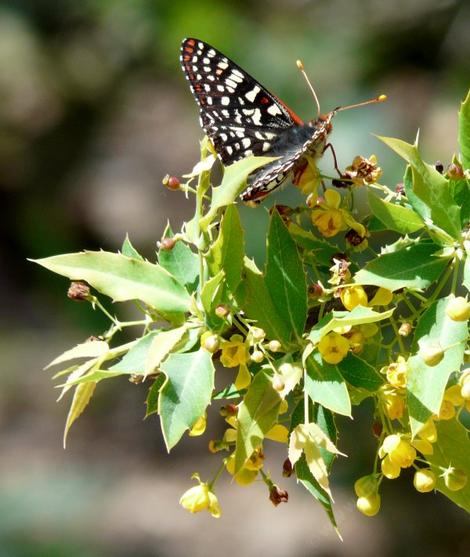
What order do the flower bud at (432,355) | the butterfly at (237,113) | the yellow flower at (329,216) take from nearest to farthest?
the flower bud at (432,355), the yellow flower at (329,216), the butterfly at (237,113)

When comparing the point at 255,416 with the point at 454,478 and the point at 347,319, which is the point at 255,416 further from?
the point at 454,478

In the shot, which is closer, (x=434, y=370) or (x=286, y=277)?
(x=434, y=370)

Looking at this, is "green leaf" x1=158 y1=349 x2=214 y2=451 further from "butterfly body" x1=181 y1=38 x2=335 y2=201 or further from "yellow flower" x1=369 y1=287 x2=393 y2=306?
"butterfly body" x1=181 y1=38 x2=335 y2=201

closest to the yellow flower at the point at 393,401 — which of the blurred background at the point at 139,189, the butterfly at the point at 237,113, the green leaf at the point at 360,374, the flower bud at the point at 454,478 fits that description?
the green leaf at the point at 360,374

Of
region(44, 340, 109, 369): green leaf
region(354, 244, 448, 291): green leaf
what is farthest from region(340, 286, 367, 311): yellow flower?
region(44, 340, 109, 369): green leaf

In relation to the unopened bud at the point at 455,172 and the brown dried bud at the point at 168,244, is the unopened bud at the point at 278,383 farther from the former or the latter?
the unopened bud at the point at 455,172

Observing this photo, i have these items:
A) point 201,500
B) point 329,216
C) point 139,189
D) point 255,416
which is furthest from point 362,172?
point 139,189
